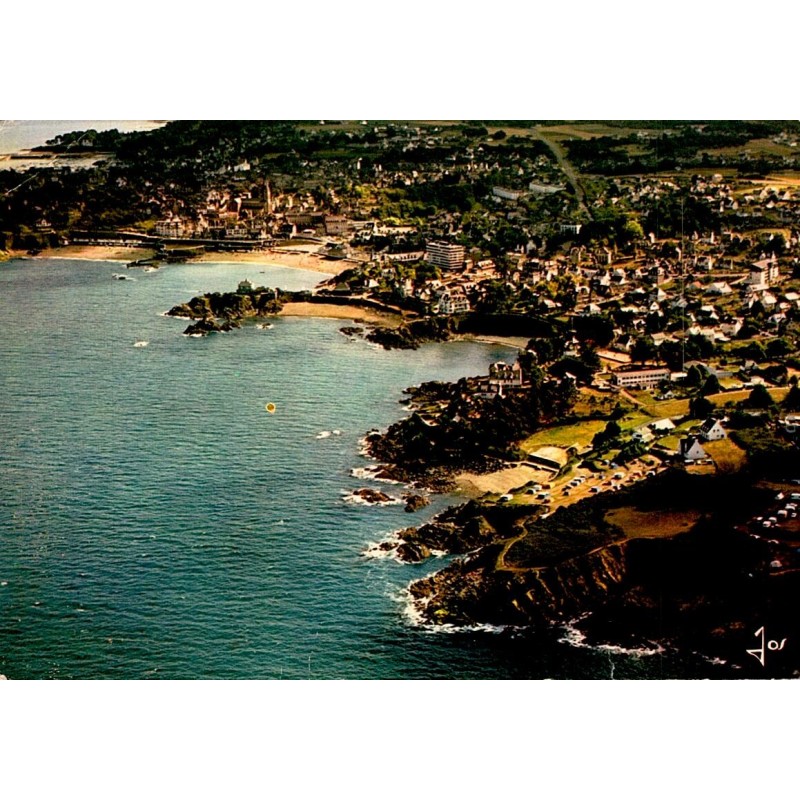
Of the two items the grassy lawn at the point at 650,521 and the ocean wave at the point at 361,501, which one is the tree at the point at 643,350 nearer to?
the grassy lawn at the point at 650,521

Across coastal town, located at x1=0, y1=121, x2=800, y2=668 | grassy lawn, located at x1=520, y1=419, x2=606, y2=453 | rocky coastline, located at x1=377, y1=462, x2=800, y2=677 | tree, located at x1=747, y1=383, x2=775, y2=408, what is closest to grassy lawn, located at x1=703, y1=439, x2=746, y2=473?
coastal town, located at x1=0, y1=121, x2=800, y2=668

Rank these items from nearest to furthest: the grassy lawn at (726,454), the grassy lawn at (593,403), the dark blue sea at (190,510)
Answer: the dark blue sea at (190,510) < the grassy lawn at (726,454) < the grassy lawn at (593,403)

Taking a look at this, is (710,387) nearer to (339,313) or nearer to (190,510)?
(339,313)

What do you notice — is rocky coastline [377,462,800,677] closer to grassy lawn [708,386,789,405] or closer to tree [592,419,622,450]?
tree [592,419,622,450]

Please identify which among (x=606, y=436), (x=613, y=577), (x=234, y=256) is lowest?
(x=613, y=577)

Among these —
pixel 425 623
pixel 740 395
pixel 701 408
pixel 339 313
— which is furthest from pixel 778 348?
pixel 339 313

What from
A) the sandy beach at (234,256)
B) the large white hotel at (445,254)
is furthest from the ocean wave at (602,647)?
the large white hotel at (445,254)
